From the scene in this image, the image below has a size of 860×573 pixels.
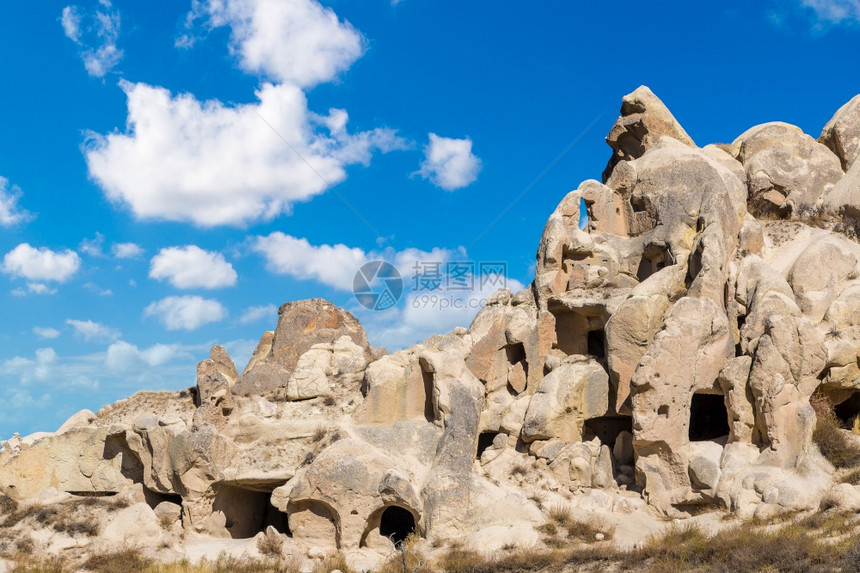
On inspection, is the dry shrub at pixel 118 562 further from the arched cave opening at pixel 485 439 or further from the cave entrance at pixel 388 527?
the arched cave opening at pixel 485 439

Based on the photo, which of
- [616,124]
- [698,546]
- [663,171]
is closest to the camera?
[698,546]

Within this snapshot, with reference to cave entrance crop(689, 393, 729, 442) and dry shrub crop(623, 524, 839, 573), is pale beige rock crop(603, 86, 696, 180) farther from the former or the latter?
dry shrub crop(623, 524, 839, 573)

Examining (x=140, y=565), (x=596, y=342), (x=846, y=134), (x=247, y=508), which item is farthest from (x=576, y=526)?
(x=846, y=134)

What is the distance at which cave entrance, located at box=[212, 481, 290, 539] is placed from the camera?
2220cm

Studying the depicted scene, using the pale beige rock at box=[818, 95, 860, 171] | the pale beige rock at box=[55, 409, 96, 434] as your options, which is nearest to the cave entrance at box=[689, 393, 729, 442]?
the pale beige rock at box=[818, 95, 860, 171]

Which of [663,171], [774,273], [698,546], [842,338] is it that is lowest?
[698,546]

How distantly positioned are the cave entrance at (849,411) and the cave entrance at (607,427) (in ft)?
16.3

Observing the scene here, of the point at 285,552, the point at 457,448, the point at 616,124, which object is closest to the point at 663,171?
the point at 616,124

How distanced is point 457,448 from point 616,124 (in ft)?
50.6

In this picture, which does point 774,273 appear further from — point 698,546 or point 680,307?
point 698,546

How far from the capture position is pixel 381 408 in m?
22.3

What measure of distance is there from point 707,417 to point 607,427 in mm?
2781

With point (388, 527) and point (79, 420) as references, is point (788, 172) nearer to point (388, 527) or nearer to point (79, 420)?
point (388, 527)

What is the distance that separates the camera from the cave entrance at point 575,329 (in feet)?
82.8
